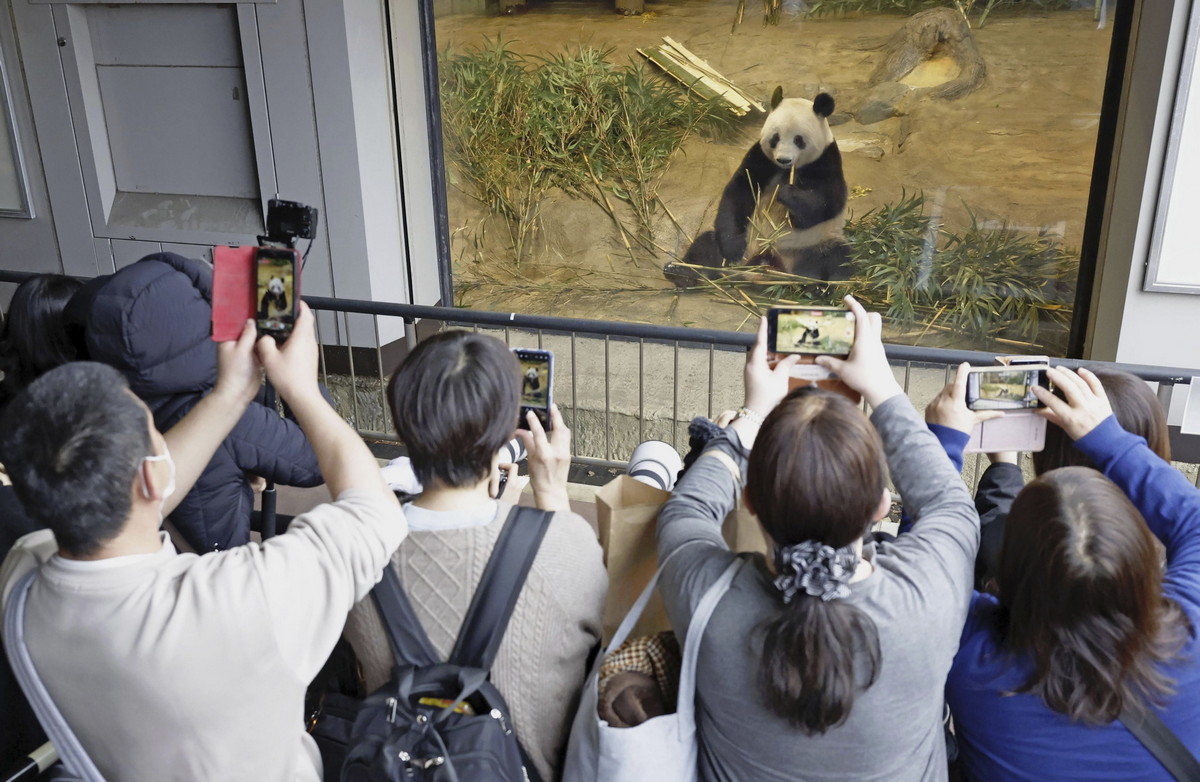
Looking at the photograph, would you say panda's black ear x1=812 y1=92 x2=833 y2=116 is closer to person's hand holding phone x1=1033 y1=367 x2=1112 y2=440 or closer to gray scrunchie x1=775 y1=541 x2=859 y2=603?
person's hand holding phone x1=1033 y1=367 x2=1112 y2=440

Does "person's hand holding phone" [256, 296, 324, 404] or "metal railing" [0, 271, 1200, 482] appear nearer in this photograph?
"person's hand holding phone" [256, 296, 324, 404]

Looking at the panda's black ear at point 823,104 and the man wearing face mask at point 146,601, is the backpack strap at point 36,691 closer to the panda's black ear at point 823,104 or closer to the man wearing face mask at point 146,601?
the man wearing face mask at point 146,601

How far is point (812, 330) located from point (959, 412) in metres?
0.34

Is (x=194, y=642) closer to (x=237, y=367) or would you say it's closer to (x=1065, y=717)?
(x=237, y=367)

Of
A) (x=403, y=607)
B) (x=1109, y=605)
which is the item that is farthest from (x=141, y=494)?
(x=1109, y=605)

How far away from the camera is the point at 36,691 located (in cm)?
128

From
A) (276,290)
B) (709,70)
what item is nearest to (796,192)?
(709,70)

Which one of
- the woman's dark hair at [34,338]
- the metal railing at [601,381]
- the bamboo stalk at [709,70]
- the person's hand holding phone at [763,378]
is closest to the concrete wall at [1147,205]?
the metal railing at [601,381]

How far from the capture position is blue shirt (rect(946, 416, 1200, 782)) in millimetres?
1408

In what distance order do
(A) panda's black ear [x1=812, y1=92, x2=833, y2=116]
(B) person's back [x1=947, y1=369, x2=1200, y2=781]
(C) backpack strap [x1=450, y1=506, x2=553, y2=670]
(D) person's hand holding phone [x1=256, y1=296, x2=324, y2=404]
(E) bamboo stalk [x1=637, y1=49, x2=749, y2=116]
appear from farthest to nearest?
(E) bamboo stalk [x1=637, y1=49, x2=749, y2=116] → (A) panda's black ear [x1=812, y1=92, x2=833, y2=116] → (D) person's hand holding phone [x1=256, y1=296, x2=324, y2=404] → (C) backpack strap [x1=450, y1=506, x2=553, y2=670] → (B) person's back [x1=947, y1=369, x2=1200, y2=781]

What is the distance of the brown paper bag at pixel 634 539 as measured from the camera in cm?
173

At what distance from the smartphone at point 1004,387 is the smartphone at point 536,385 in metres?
0.89

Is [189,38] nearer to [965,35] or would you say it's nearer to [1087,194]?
[965,35]

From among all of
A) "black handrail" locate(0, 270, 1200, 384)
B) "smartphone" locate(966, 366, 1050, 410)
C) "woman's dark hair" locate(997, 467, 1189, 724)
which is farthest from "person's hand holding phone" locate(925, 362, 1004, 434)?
"black handrail" locate(0, 270, 1200, 384)
